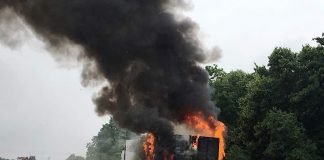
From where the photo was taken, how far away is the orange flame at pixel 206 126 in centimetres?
3700

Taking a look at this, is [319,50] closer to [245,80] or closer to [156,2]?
[245,80]

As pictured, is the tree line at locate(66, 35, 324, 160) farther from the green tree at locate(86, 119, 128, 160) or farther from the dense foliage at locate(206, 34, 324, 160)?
the green tree at locate(86, 119, 128, 160)

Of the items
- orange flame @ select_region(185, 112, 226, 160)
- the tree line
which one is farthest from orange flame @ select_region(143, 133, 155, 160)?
the tree line

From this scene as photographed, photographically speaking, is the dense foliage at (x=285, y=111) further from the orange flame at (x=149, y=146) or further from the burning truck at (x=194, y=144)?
the orange flame at (x=149, y=146)

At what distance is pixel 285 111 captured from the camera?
5153 centimetres

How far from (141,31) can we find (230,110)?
3072 cm

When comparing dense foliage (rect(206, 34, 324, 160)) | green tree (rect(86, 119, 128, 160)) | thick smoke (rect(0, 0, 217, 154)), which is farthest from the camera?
green tree (rect(86, 119, 128, 160))

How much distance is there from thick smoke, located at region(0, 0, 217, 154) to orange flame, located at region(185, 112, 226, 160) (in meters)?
0.55

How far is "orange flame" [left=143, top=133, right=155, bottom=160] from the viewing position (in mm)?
36281

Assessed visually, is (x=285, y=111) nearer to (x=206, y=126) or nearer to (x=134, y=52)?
(x=206, y=126)

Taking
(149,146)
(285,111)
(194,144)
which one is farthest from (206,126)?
(285,111)

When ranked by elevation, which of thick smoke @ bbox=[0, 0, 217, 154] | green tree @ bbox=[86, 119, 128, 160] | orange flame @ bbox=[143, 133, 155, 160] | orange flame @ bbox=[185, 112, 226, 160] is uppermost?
green tree @ bbox=[86, 119, 128, 160]

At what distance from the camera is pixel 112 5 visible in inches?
1368

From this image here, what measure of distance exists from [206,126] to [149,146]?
3.84m
